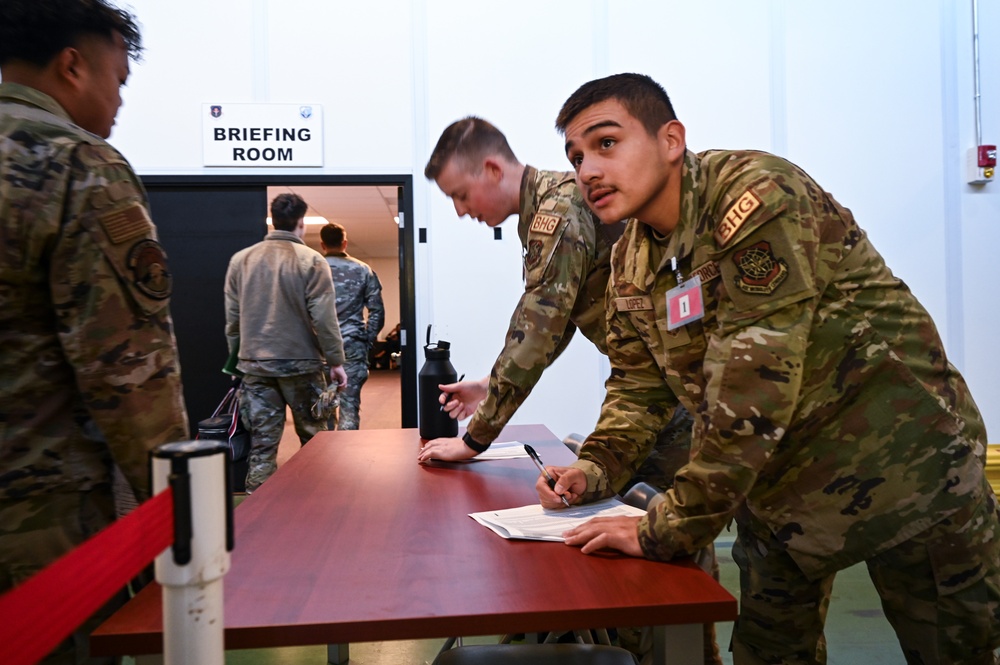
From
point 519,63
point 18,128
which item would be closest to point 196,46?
point 519,63

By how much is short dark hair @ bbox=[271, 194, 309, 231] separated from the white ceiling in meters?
2.16

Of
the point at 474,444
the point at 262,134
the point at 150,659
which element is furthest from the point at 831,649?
the point at 262,134

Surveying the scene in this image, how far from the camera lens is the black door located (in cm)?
405

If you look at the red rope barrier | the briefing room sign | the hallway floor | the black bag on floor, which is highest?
the briefing room sign

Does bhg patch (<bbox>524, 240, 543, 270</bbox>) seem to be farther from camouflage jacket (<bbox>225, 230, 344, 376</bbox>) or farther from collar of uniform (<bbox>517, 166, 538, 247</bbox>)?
camouflage jacket (<bbox>225, 230, 344, 376</bbox>)

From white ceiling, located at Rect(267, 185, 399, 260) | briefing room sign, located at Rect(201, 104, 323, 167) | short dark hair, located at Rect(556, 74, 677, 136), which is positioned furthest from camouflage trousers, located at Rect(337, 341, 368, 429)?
short dark hair, located at Rect(556, 74, 677, 136)

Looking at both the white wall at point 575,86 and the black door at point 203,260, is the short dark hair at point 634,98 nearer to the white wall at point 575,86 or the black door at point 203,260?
the white wall at point 575,86

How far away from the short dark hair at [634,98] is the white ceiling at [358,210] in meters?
4.77

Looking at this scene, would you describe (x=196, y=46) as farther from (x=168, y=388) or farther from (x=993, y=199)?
(x=993, y=199)

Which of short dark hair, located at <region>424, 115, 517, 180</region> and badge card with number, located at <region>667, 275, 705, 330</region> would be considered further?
short dark hair, located at <region>424, 115, 517, 180</region>

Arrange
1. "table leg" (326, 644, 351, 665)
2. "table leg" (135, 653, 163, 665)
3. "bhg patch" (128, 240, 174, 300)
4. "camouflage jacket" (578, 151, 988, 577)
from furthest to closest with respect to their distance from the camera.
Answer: "table leg" (326, 644, 351, 665), "bhg patch" (128, 240, 174, 300), "camouflage jacket" (578, 151, 988, 577), "table leg" (135, 653, 163, 665)

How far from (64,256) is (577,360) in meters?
3.23

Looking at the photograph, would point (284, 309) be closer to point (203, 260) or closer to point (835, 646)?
point (203, 260)

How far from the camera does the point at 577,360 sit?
13.3 ft
